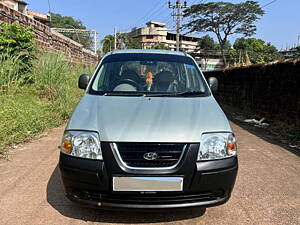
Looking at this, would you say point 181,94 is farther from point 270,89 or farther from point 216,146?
point 270,89

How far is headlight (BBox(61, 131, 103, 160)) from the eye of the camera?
2.14 meters

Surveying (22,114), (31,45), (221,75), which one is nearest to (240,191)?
(22,114)

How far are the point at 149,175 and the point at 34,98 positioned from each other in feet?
19.0

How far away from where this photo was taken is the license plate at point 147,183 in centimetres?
204

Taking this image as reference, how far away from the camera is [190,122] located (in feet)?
7.56

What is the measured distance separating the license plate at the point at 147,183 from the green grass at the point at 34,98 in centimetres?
288

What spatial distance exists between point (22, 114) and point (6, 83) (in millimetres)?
1559

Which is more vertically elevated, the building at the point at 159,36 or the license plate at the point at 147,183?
the building at the point at 159,36

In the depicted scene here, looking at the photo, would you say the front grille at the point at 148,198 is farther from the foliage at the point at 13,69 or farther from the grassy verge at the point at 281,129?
the foliage at the point at 13,69

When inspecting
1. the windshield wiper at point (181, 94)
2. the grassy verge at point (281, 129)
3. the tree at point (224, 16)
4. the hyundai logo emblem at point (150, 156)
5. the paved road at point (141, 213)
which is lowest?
the paved road at point (141, 213)

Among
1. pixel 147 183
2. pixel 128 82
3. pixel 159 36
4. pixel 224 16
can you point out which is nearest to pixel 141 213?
pixel 147 183

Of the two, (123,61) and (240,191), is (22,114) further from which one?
(240,191)

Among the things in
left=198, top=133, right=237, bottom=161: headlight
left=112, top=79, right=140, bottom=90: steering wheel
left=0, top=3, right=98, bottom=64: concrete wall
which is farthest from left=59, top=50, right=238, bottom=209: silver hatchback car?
left=0, top=3, right=98, bottom=64: concrete wall

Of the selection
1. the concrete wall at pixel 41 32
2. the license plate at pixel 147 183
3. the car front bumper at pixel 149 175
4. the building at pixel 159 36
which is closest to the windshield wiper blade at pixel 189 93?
the car front bumper at pixel 149 175
